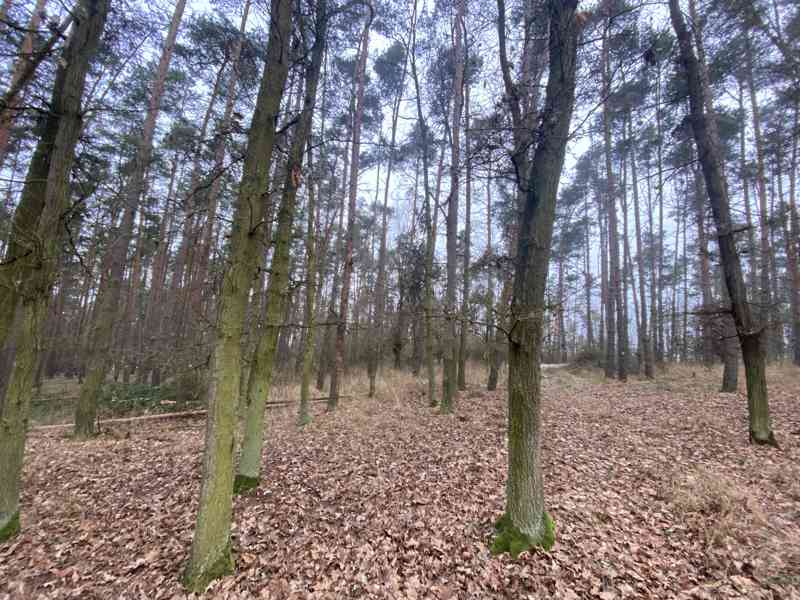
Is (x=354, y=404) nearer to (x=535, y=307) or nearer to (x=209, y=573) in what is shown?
(x=209, y=573)

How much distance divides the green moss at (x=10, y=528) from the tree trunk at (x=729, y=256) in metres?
9.64

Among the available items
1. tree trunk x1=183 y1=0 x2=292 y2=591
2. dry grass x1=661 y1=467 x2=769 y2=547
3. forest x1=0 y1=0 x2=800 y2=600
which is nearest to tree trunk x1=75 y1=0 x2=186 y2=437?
forest x1=0 y1=0 x2=800 y2=600

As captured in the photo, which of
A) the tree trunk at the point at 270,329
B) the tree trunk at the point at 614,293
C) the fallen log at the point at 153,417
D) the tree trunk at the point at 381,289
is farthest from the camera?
the tree trunk at the point at 614,293

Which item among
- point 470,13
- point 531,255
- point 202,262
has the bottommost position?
point 531,255

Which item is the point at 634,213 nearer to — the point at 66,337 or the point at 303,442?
the point at 303,442

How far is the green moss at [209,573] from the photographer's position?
102 inches

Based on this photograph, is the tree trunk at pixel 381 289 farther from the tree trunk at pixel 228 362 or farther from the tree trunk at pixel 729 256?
the tree trunk at pixel 228 362

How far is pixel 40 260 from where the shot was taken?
10.7ft

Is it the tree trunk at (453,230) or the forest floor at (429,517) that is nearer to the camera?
the forest floor at (429,517)

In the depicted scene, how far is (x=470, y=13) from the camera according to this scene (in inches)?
294

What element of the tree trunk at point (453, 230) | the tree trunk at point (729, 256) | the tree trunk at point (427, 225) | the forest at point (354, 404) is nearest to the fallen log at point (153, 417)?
the forest at point (354, 404)

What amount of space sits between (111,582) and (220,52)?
629 centimetres

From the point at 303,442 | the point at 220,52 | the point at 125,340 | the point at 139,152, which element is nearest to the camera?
the point at 220,52

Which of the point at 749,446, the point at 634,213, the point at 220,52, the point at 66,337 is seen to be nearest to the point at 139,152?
the point at 220,52
